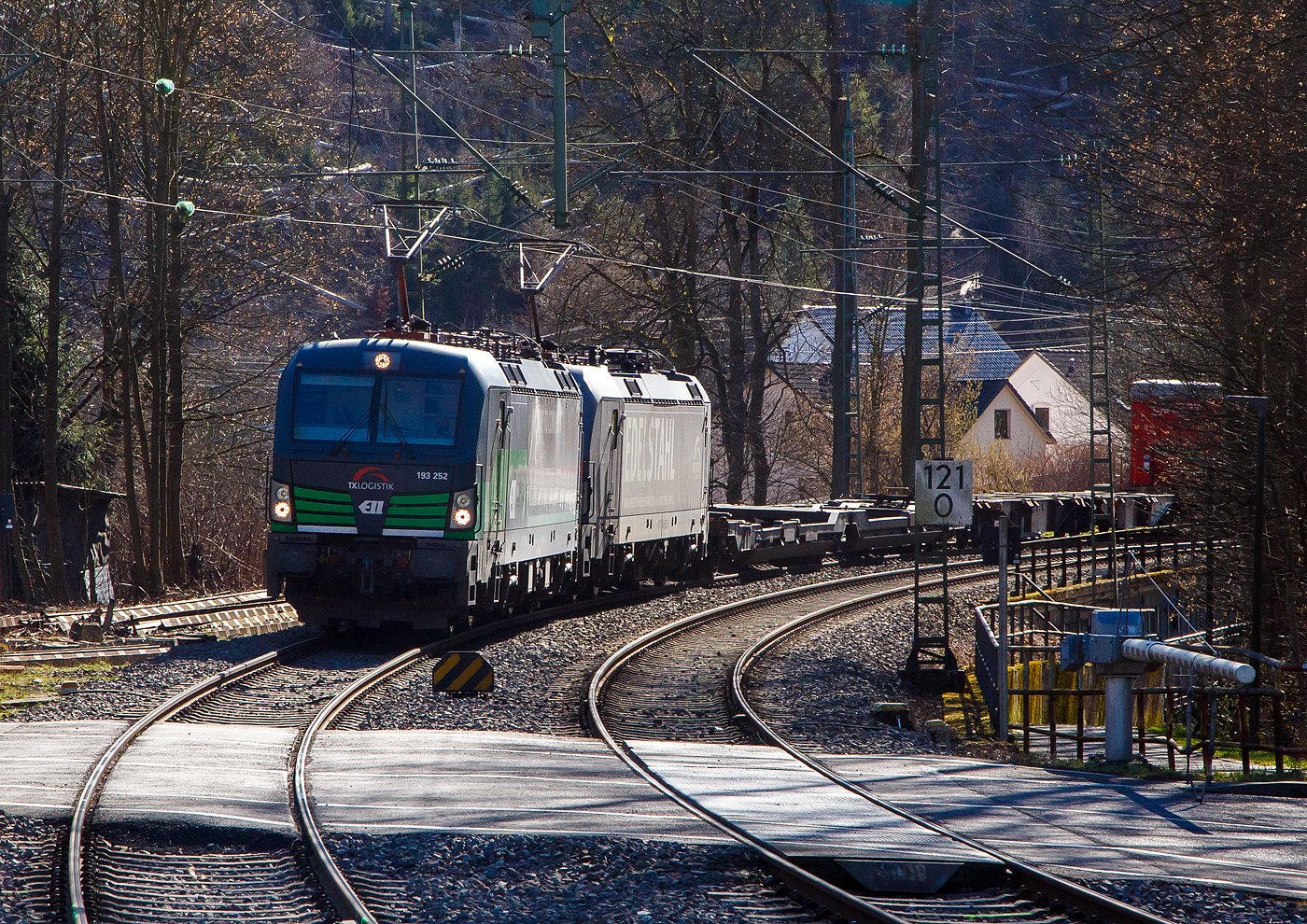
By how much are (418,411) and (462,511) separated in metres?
1.26

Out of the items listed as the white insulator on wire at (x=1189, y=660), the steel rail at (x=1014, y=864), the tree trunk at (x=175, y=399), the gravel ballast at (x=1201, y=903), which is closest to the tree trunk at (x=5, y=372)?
the tree trunk at (x=175, y=399)

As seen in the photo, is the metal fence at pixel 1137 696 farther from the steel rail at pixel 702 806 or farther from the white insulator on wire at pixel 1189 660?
the steel rail at pixel 702 806

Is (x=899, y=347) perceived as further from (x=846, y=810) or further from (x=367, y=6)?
(x=846, y=810)

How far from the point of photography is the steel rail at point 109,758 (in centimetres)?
717

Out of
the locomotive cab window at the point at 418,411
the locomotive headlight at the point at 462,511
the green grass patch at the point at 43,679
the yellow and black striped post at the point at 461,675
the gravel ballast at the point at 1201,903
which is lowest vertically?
the green grass patch at the point at 43,679

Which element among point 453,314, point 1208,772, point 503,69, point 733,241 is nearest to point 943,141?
point 453,314

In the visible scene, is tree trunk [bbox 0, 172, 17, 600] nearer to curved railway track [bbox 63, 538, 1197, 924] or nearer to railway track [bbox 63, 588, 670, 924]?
curved railway track [bbox 63, 538, 1197, 924]

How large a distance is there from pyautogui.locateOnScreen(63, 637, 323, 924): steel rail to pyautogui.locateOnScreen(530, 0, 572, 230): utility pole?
5.95 metres

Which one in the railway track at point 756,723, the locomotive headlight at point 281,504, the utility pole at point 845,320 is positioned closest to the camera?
the railway track at point 756,723

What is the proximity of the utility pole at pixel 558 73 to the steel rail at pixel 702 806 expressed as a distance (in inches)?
210

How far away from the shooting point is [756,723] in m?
13.0

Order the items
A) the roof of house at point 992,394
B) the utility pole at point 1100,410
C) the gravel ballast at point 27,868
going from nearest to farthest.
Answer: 1. the gravel ballast at point 27,868
2. the utility pole at point 1100,410
3. the roof of house at point 992,394

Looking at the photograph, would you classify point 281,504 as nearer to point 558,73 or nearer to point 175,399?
point 558,73

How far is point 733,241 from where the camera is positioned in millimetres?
39531
